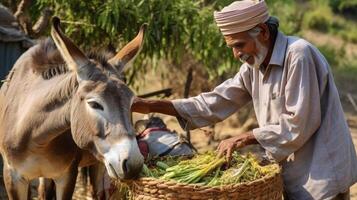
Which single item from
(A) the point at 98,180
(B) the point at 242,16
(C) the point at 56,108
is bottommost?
(A) the point at 98,180

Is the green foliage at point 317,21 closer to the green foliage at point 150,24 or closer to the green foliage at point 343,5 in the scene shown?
the green foliage at point 343,5

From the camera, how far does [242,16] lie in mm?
3490

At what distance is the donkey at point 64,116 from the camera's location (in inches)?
138

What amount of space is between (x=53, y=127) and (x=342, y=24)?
21.5m

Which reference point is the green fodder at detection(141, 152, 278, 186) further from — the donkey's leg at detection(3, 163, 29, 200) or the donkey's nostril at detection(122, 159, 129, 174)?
the donkey's leg at detection(3, 163, 29, 200)

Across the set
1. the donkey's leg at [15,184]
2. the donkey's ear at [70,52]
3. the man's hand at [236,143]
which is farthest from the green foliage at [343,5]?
the donkey's ear at [70,52]

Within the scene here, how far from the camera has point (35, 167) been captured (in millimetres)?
4414

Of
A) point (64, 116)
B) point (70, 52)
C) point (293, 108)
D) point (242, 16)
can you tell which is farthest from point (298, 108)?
point (64, 116)

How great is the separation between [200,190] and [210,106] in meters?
0.96

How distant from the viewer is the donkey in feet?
11.5

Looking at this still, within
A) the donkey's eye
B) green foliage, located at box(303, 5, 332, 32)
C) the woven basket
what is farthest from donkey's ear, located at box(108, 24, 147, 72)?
green foliage, located at box(303, 5, 332, 32)

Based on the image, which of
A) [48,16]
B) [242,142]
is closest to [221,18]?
[242,142]

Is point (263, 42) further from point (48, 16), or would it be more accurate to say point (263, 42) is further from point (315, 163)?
point (48, 16)

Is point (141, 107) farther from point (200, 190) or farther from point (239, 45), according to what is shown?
Result: point (200, 190)
